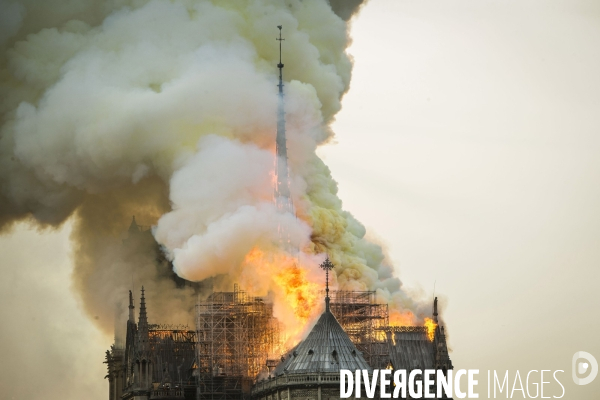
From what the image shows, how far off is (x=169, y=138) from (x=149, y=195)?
428 inches

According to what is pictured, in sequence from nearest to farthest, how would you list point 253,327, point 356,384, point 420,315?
point 356,384 → point 253,327 → point 420,315

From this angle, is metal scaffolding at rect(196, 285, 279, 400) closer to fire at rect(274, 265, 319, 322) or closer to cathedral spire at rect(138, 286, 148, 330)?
fire at rect(274, 265, 319, 322)

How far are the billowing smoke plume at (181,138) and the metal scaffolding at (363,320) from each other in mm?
2172

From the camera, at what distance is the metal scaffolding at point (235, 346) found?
→ 5901 inches

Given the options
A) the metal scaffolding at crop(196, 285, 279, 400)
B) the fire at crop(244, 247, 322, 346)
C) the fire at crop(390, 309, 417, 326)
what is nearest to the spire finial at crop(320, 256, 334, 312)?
the fire at crop(244, 247, 322, 346)

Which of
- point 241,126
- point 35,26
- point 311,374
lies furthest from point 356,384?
point 35,26

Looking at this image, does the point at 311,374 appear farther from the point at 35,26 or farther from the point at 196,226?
the point at 35,26

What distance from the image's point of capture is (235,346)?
493 feet

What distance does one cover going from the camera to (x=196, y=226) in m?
152

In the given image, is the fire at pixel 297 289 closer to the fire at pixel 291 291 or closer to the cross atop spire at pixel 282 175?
the fire at pixel 291 291

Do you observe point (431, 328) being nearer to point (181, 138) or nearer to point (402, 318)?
point (402, 318)

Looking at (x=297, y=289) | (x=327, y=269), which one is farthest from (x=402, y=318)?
(x=327, y=269)

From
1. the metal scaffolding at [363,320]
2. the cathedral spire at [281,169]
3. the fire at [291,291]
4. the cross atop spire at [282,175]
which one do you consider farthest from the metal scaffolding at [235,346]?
the cathedral spire at [281,169]

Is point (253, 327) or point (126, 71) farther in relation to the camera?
point (126, 71)
